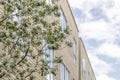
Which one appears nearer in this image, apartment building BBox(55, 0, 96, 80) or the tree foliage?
the tree foliage

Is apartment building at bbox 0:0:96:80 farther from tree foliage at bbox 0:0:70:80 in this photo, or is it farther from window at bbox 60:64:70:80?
tree foliage at bbox 0:0:70:80

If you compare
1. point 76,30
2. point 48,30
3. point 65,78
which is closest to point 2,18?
point 48,30

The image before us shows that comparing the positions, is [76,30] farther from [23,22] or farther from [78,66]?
[23,22]

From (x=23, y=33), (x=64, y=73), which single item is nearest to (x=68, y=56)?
(x=64, y=73)

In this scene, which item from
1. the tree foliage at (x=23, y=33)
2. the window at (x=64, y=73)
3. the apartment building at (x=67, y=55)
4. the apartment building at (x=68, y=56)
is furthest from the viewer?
the apartment building at (x=68, y=56)

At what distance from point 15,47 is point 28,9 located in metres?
1.02

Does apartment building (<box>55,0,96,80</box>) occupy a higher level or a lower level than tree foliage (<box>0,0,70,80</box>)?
higher

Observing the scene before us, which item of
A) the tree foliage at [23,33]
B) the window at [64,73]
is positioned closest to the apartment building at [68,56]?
the window at [64,73]

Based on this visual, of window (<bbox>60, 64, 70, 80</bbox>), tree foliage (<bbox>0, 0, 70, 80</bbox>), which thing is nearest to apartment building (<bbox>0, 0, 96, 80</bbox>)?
window (<bbox>60, 64, 70, 80</bbox>)

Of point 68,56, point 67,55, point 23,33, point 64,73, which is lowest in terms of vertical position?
point 23,33

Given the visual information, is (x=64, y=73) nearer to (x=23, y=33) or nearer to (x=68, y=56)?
(x=68, y=56)

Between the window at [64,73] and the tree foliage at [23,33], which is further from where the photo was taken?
the window at [64,73]

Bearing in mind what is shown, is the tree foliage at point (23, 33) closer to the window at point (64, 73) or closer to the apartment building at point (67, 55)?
the apartment building at point (67, 55)

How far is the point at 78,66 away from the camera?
3581cm
